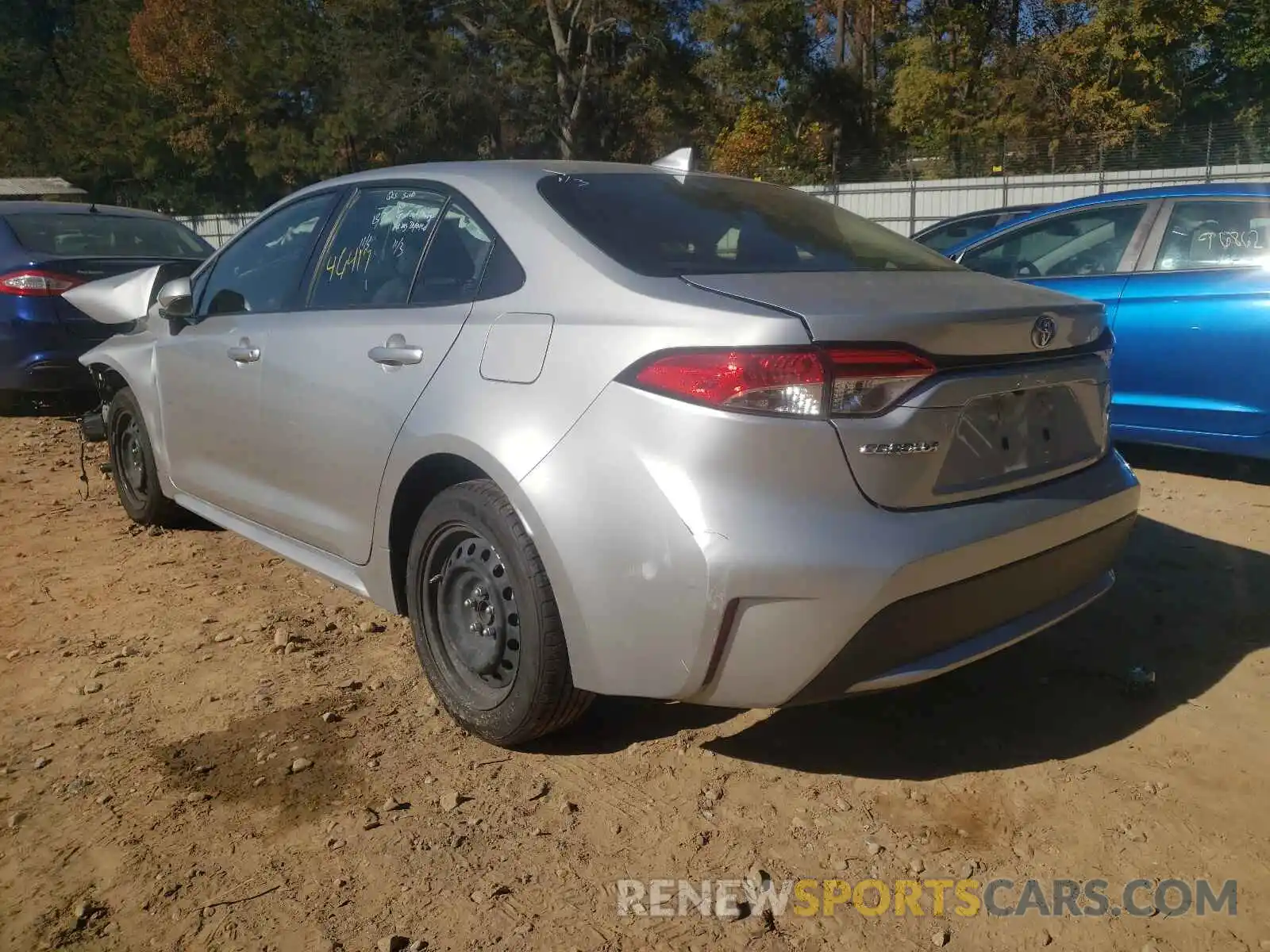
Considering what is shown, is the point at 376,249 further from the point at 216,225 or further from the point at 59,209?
the point at 216,225

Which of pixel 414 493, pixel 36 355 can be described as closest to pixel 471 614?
pixel 414 493

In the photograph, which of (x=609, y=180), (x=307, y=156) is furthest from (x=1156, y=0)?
(x=609, y=180)

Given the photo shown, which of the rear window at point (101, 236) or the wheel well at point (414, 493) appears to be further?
the rear window at point (101, 236)

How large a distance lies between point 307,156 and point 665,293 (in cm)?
4021

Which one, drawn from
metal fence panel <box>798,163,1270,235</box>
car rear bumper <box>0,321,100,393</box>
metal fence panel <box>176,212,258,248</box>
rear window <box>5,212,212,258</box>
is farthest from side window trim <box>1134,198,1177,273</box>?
metal fence panel <box>176,212,258,248</box>

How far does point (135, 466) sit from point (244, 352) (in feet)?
5.20

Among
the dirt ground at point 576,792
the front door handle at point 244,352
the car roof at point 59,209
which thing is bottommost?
the dirt ground at point 576,792

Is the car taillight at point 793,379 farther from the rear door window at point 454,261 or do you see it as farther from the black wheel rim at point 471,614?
the rear door window at point 454,261

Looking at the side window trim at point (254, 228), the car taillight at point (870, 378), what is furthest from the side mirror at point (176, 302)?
the car taillight at point (870, 378)

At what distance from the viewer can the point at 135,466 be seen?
486 cm

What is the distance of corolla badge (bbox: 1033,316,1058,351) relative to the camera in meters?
2.60

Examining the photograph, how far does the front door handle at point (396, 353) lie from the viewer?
290cm

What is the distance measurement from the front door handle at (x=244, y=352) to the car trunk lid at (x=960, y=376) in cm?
178

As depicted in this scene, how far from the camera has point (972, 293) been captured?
2.64 m
